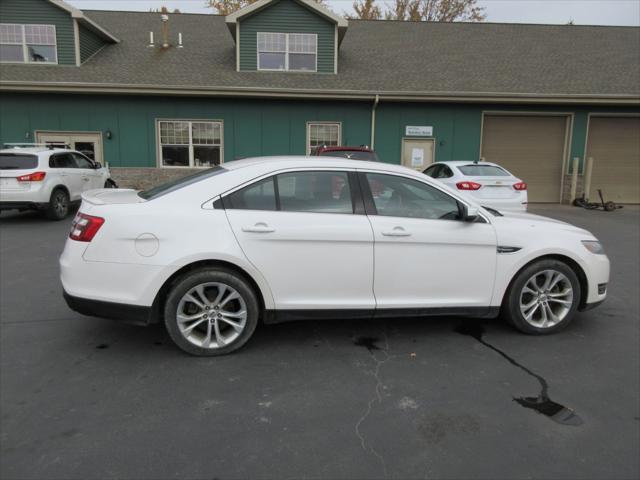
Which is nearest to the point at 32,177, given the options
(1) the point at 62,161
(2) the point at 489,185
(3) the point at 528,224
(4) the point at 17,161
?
(4) the point at 17,161

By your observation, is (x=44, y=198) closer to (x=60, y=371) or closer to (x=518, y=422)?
(x=60, y=371)

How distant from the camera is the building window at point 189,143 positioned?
52.4 feet

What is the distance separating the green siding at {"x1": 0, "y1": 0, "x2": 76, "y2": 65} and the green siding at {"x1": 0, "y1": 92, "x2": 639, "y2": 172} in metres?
2.02

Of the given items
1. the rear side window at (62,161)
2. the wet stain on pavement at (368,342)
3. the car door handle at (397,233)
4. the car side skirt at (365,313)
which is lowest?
the wet stain on pavement at (368,342)

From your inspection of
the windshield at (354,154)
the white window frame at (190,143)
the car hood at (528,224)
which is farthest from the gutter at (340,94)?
the car hood at (528,224)

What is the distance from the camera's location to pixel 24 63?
16172 mm

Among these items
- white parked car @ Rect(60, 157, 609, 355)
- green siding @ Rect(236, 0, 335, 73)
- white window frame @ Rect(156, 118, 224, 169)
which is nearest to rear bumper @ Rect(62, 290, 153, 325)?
white parked car @ Rect(60, 157, 609, 355)

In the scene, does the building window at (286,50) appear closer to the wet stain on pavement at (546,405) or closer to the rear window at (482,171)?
the rear window at (482,171)

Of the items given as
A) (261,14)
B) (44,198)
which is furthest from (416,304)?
(261,14)

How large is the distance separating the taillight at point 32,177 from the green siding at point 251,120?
236 inches

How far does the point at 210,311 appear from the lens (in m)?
3.80

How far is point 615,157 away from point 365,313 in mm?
16504

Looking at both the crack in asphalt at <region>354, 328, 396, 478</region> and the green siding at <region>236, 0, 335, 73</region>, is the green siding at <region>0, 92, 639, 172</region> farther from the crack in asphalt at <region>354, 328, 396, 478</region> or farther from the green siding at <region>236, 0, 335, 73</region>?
the crack in asphalt at <region>354, 328, 396, 478</region>

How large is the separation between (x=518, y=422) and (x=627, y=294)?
12.1 ft
